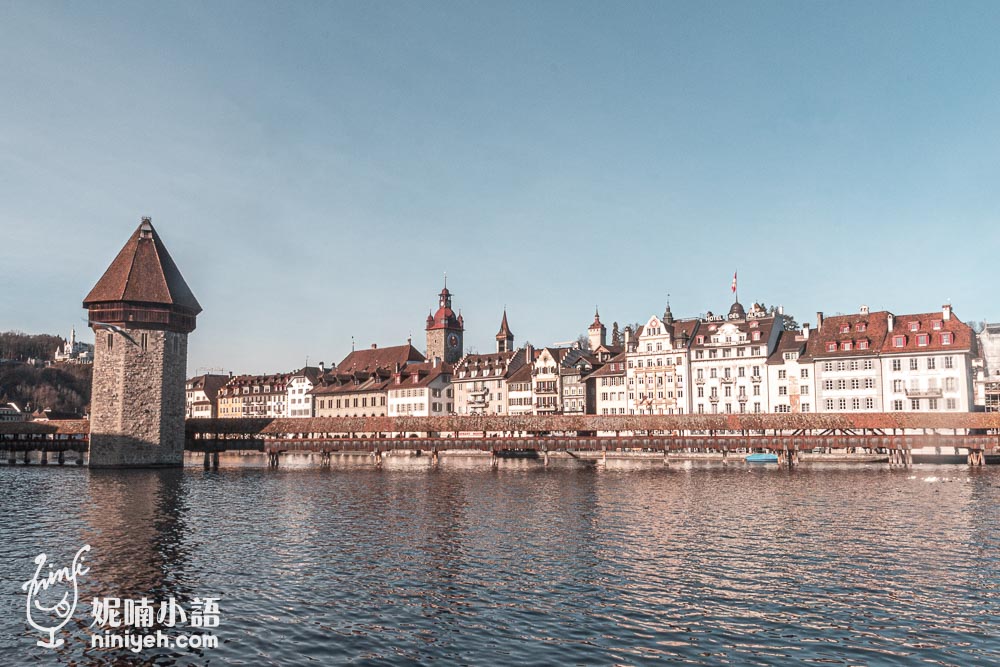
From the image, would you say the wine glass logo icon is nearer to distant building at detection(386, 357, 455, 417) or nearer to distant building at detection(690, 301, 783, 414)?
distant building at detection(690, 301, 783, 414)

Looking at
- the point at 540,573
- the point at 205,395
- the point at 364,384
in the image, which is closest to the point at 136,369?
the point at 540,573

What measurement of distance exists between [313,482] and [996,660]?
46.3m

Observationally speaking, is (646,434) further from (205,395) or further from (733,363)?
(205,395)

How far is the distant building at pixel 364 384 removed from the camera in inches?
4715

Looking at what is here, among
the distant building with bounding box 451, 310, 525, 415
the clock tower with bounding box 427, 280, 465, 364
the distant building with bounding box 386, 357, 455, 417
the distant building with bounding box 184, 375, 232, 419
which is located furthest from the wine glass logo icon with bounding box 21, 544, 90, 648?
the distant building with bounding box 184, 375, 232, 419

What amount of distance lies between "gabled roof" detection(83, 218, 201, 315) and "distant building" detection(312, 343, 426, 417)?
51404 millimetres

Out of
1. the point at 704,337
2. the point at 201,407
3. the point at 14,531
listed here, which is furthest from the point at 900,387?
the point at 201,407

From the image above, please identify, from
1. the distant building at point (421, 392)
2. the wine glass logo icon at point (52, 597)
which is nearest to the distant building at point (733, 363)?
the distant building at point (421, 392)

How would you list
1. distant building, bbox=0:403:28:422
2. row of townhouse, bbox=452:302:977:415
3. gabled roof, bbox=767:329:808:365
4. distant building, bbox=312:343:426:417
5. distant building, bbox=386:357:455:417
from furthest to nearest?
distant building, bbox=0:403:28:422, distant building, bbox=312:343:426:417, distant building, bbox=386:357:455:417, gabled roof, bbox=767:329:808:365, row of townhouse, bbox=452:302:977:415

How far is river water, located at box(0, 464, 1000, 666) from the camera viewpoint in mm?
15836

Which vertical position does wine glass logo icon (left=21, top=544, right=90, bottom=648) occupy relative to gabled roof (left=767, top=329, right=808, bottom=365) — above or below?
below

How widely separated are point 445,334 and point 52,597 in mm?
109920

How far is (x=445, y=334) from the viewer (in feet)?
426

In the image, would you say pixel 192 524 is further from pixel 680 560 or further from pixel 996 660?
pixel 996 660
